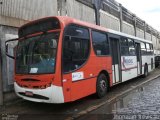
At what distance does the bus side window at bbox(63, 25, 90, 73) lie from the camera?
8.01 metres

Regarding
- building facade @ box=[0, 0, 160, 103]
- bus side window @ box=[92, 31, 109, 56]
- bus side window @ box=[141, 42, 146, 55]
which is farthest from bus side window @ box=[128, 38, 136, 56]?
building facade @ box=[0, 0, 160, 103]

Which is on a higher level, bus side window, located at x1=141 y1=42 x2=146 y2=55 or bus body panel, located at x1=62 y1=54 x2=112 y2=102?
bus side window, located at x1=141 y1=42 x2=146 y2=55

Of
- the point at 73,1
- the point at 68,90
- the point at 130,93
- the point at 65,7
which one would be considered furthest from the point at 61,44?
the point at 73,1

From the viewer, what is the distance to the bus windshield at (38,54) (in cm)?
787

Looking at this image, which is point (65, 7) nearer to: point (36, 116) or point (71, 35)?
point (71, 35)

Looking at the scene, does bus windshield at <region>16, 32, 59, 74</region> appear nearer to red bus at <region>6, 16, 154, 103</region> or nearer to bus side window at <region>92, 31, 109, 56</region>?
red bus at <region>6, 16, 154, 103</region>

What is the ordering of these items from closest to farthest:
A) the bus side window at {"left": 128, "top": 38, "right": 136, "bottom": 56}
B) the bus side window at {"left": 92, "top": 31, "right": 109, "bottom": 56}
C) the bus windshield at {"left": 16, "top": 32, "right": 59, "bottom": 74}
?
the bus windshield at {"left": 16, "top": 32, "right": 59, "bottom": 74}
the bus side window at {"left": 92, "top": 31, "right": 109, "bottom": 56}
the bus side window at {"left": 128, "top": 38, "right": 136, "bottom": 56}

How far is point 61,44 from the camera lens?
7.84 m

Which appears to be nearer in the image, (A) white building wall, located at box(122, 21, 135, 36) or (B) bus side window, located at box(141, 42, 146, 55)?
(B) bus side window, located at box(141, 42, 146, 55)

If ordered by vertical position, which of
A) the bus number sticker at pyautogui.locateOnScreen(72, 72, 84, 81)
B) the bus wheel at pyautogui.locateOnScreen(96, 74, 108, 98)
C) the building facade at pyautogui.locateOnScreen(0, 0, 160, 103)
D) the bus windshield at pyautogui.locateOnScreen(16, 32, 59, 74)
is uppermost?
the building facade at pyautogui.locateOnScreen(0, 0, 160, 103)

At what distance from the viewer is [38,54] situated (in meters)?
8.16

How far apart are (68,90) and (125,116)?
5.90 feet

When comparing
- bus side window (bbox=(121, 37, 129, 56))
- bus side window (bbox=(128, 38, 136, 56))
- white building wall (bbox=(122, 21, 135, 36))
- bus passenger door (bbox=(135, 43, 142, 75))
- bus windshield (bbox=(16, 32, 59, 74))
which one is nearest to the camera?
bus windshield (bbox=(16, 32, 59, 74))

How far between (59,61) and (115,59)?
4.90 meters
